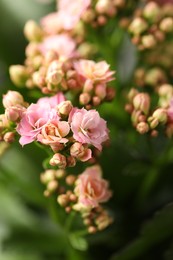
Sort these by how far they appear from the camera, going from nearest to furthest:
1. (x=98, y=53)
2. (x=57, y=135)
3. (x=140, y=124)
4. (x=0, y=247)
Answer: (x=57, y=135) < (x=140, y=124) < (x=0, y=247) < (x=98, y=53)

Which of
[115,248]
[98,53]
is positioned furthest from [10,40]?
[115,248]

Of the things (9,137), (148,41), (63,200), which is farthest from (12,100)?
(148,41)

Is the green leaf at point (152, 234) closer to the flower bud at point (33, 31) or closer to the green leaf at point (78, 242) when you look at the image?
the green leaf at point (78, 242)

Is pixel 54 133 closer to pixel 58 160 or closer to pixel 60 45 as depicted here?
pixel 58 160

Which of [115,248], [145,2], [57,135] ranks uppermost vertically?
[145,2]

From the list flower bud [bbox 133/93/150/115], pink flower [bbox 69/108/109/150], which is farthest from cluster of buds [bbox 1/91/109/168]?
flower bud [bbox 133/93/150/115]

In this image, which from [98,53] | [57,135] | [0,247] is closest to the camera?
[57,135]

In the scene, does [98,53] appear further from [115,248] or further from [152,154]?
[115,248]
